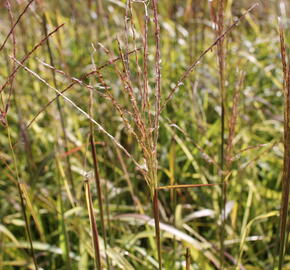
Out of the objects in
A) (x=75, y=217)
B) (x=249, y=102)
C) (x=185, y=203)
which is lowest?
(x=185, y=203)

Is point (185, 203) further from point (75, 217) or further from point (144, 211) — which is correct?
point (75, 217)

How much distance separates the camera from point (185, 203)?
2.15 m

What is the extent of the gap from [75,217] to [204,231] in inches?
27.9

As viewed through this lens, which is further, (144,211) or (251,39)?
(251,39)

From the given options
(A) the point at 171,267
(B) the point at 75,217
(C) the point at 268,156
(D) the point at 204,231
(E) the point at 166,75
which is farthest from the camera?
(E) the point at 166,75

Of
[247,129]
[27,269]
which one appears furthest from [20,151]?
[247,129]

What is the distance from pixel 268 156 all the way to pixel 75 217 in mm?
1139

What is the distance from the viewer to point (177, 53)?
10.5 feet

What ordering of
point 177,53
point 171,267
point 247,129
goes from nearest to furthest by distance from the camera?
point 171,267, point 247,129, point 177,53

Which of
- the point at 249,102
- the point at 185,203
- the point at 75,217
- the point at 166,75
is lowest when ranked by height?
the point at 185,203

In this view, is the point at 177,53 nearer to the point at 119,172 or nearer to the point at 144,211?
the point at 119,172

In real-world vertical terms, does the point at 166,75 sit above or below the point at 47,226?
above

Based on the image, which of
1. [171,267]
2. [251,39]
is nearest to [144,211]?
[171,267]

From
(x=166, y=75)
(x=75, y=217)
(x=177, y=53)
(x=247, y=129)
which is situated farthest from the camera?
(x=177, y=53)
